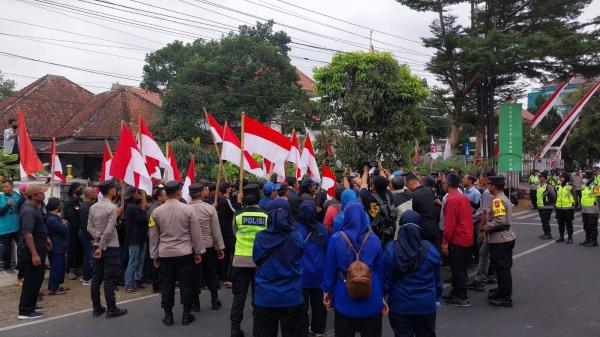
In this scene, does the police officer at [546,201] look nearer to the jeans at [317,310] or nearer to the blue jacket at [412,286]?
the jeans at [317,310]

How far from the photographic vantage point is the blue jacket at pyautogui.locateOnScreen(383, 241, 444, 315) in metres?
4.03

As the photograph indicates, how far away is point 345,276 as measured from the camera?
12.9 feet

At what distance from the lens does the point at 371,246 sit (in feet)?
12.9

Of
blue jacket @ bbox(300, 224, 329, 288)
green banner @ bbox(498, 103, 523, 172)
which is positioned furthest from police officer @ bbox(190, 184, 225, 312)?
green banner @ bbox(498, 103, 523, 172)

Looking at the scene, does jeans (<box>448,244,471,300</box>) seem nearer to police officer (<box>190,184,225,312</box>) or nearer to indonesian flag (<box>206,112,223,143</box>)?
police officer (<box>190,184,225,312</box>)

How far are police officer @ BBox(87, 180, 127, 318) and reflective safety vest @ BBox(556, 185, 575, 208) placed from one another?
10208 mm

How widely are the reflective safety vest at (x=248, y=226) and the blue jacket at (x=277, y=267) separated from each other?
0.72m

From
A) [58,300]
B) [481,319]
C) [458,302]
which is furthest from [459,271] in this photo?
[58,300]

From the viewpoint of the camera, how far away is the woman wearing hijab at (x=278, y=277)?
4.32m

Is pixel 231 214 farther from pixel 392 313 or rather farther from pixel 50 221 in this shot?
pixel 392 313

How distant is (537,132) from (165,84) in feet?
96.3

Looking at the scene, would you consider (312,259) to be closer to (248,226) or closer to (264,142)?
(248,226)

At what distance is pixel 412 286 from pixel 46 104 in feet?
106

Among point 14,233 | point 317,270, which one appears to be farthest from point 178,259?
point 14,233
